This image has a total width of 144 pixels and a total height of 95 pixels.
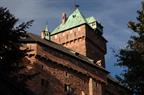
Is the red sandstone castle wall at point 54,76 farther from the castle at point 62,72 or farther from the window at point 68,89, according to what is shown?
the window at point 68,89

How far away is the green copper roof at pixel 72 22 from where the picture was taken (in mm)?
67000

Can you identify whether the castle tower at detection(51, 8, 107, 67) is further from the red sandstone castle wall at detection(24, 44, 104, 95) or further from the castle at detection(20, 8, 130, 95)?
the red sandstone castle wall at detection(24, 44, 104, 95)

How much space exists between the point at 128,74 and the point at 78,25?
4414 cm

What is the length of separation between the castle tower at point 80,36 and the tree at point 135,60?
40452 millimetres

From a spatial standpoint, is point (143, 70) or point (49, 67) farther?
point (49, 67)

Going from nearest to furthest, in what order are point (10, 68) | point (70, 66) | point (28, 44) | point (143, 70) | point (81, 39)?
point (10, 68) → point (143, 70) → point (28, 44) → point (70, 66) → point (81, 39)

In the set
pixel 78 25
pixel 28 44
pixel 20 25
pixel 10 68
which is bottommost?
pixel 10 68

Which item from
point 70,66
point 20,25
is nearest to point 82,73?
point 70,66

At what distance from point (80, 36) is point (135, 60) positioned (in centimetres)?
4306

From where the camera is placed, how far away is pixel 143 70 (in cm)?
2231

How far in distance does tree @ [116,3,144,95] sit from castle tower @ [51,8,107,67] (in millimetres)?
40452

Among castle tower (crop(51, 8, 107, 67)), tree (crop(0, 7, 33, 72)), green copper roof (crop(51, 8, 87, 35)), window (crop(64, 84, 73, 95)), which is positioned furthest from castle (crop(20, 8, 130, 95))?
tree (crop(0, 7, 33, 72))

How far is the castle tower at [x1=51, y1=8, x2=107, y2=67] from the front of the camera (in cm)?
6594

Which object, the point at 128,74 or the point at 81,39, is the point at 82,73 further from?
the point at 128,74
